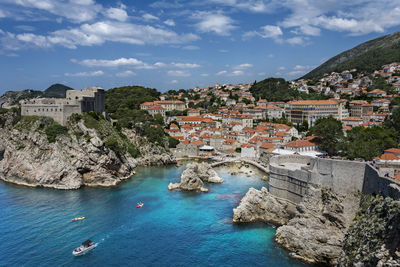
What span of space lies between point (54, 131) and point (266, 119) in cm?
4635

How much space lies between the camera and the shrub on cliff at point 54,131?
35.4 meters

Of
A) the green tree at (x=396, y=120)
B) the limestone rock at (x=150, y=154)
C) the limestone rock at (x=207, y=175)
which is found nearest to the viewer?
the limestone rock at (x=207, y=175)

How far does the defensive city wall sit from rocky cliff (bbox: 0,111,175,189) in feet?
61.0

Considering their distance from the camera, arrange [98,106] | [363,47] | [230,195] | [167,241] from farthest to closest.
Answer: [363,47] < [98,106] < [230,195] < [167,241]

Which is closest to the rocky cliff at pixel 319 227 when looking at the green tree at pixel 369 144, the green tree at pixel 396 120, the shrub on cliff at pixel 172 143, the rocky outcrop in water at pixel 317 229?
the rocky outcrop in water at pixel 317 229

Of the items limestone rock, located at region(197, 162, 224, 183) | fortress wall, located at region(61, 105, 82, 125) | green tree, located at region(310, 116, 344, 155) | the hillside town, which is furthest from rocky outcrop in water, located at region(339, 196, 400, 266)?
fortress wall, located at region(61, 105, 82, 125)

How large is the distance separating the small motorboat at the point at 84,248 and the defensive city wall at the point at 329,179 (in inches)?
530

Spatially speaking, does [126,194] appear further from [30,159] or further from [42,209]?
[30,159]

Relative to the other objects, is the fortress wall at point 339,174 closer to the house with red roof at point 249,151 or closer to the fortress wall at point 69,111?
the house with red roof at point 249,151

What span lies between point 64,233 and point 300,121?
52.5m

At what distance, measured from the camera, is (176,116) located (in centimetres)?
7119

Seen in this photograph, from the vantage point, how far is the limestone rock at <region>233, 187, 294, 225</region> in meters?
22.0

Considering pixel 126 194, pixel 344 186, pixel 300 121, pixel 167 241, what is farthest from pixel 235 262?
pixel 300 121

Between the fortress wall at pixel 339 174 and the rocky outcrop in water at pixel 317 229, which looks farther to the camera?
the fortress wall at pixel 339 174
